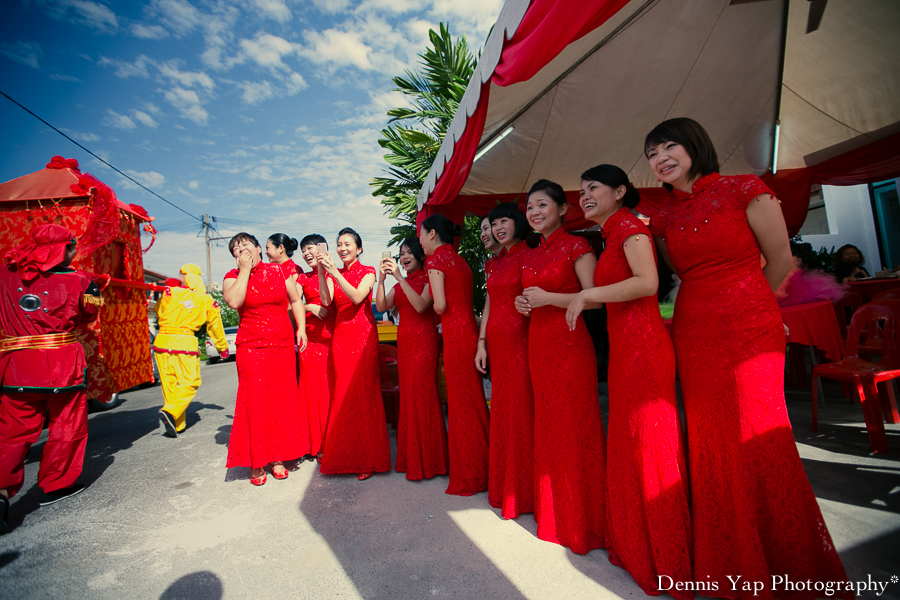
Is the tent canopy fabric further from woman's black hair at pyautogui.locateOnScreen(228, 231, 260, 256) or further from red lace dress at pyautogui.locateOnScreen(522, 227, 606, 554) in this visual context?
red lace dress at pyautogui.locateOnScreen(522, 227, 606, 554)

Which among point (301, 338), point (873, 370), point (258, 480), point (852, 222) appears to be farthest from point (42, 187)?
point (852, 222)

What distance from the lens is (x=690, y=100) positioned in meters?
4.31

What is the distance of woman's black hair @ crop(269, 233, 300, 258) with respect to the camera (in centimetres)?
364

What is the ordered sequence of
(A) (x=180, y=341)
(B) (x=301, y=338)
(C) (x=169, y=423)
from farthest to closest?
1. (A) (x=180, y=341)
2. (C) (x=169, y=423)
3. (B) (x=301, y=338)

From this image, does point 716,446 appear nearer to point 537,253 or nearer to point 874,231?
point 537,253

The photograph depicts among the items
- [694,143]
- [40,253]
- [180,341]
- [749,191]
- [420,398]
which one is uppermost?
[40,253]

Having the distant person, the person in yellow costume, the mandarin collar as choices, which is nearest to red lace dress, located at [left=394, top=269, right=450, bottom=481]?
the mandarin collar

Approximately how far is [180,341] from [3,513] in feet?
8.27

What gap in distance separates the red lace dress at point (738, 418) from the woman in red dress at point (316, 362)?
9.40ft

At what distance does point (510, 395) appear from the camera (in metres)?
2.40

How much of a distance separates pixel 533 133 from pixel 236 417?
4077 millimetres

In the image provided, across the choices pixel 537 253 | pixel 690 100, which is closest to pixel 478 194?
pixel 690 100

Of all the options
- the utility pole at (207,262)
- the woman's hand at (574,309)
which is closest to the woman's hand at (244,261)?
the woman's hand at (574,309)

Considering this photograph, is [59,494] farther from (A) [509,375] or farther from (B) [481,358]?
(A) [509,375]
